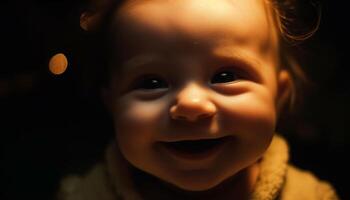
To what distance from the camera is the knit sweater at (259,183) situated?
1013 millimetres

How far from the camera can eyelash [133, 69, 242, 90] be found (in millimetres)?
916

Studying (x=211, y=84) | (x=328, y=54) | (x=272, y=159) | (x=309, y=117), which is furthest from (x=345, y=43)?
(x=211, y=84)

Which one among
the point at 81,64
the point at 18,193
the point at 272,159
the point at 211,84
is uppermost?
the point at 211,84

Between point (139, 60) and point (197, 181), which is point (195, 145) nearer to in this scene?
point (197, 181)

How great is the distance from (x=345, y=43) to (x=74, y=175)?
682mm

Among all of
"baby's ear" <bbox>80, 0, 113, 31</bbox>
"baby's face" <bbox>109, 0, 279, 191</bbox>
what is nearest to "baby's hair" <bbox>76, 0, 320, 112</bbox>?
"baby's ear" <bbox>80, 0, 113, 31</bbox>

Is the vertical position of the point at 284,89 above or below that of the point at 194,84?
below

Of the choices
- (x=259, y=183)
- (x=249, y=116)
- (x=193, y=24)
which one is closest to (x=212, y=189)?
(x=259, y=183)

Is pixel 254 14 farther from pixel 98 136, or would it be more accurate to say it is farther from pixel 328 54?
pixel 98 136

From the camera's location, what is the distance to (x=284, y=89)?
110cm

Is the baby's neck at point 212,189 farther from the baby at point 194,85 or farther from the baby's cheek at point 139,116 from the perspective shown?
the baby's cheek at point 139,116

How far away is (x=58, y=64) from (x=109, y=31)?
26 centimetres

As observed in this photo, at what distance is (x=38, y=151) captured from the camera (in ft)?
4.19

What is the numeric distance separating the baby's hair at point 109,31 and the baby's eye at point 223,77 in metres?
0.18
